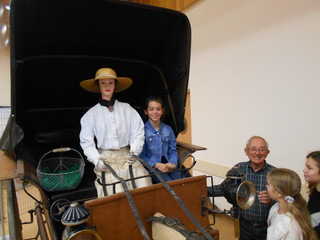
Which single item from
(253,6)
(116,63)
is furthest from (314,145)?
(116,63)

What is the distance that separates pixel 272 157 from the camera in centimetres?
259

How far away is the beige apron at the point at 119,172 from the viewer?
1657 mm

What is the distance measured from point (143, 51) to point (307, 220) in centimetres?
188

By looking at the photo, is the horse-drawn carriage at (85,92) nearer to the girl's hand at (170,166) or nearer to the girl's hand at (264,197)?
the girl's hand at (170,166)

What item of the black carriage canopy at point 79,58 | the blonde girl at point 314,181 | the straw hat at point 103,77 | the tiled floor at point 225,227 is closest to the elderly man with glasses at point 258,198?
the blonde girl at point 314,181

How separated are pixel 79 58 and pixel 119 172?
1087 millimetres

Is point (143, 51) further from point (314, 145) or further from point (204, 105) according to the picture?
point (314, 145)

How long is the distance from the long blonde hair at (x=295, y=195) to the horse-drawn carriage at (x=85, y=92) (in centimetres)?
44

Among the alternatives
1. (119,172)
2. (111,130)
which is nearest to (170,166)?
(119,172)

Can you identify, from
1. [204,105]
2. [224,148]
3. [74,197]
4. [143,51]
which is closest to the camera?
[74,197]

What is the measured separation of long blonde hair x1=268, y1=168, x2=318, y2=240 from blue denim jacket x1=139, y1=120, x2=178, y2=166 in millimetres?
818

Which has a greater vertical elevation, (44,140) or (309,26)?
(309,26)

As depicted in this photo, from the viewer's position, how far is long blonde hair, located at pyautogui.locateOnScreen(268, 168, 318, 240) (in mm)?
1334

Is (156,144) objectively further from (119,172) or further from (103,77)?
(103,77)
